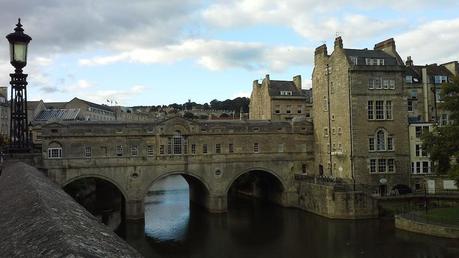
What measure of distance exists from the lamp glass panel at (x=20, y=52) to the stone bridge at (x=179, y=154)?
2957 cm

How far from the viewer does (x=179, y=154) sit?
49000 mm

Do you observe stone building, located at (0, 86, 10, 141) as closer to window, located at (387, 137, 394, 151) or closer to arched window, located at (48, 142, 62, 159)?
arched window, located at (48, 142, 62, 159)

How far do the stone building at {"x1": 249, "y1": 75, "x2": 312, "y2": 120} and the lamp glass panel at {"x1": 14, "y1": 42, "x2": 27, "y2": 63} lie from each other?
59314 millimetres

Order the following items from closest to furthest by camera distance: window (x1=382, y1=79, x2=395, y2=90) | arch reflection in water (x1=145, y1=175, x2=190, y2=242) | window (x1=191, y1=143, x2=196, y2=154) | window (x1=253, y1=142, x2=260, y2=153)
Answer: arch reflection in water (x1=145, y1=175, x2=190, y2=242)
window (x1=191, y1=143, x2=196, y2=154)
window (x1=382, y1=79, x2=395, y2=90)
window (x1=253, y1=142, x2=260, y2=153)

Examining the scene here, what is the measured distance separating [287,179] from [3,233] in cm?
4752

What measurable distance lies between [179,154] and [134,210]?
7257 mm

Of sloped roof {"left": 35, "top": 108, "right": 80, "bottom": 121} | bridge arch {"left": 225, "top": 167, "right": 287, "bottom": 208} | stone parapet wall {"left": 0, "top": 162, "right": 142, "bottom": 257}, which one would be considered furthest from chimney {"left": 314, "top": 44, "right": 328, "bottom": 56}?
stone parapet wall {"left": 0, "top": 162, "right": 142, "bottom": 257}

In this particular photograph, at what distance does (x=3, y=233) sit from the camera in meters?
6.77

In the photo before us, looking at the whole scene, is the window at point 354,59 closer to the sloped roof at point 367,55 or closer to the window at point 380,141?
the sloped roof at point 367,55

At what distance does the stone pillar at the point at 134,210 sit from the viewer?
4606 cm

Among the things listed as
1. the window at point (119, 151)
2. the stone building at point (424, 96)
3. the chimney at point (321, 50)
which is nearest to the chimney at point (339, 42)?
the chimney at point (321, 50)

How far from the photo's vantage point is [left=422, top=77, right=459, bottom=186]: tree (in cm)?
3659

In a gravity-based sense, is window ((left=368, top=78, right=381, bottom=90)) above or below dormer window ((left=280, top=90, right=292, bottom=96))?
below

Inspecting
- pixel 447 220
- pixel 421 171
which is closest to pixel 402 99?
pixel 421 171
